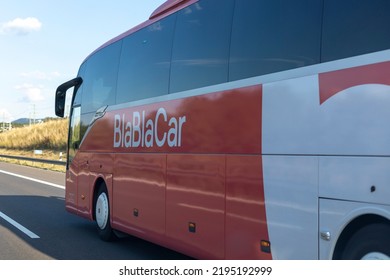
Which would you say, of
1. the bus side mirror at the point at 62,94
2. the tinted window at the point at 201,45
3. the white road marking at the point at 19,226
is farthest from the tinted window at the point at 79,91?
the tinted window at the point at 201,45

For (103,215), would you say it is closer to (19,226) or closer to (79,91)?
(19,226)

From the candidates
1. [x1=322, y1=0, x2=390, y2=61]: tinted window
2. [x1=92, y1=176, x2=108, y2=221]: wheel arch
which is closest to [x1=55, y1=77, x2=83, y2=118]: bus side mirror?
[x1=92, y1=176, x2=108, y2=221]: wheel arch

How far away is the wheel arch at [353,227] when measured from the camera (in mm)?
3444

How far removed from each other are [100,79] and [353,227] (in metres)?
6.35

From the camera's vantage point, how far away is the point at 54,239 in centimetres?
836

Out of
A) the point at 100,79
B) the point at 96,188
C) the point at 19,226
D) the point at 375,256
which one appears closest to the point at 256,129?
the point at 375,256

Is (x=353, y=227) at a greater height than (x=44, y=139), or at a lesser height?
lesser

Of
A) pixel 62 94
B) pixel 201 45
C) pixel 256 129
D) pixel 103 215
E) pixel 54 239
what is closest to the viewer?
pixel 256 129

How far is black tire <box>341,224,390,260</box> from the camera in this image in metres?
3.40

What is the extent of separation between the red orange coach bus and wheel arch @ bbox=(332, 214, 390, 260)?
0.04 ft

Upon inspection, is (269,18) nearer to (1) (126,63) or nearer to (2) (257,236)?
(2) (257,236)

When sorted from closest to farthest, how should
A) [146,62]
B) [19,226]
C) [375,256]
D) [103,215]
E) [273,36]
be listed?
[375,256] < [273,36] < [146,62] < [103,215] < [19,226]

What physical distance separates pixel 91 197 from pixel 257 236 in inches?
203
